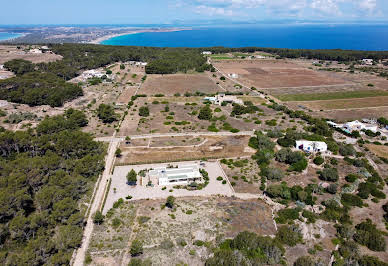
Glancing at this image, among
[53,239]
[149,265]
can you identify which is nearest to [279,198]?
[149,265]

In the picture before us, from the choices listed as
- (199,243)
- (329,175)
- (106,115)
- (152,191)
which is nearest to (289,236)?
(199,243)

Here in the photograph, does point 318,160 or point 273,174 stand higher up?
point 318,160

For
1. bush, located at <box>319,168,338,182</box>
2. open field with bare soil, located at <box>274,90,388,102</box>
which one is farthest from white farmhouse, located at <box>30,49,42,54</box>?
bush, located at <box>319,168,338,182</box>

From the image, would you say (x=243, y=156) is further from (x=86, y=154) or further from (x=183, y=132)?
(x=86, y=154)

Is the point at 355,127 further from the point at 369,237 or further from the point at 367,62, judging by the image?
the point at 367,62

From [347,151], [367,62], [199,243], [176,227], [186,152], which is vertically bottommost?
[176,227]

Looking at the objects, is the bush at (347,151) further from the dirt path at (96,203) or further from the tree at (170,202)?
the dirt path at (96,203)
